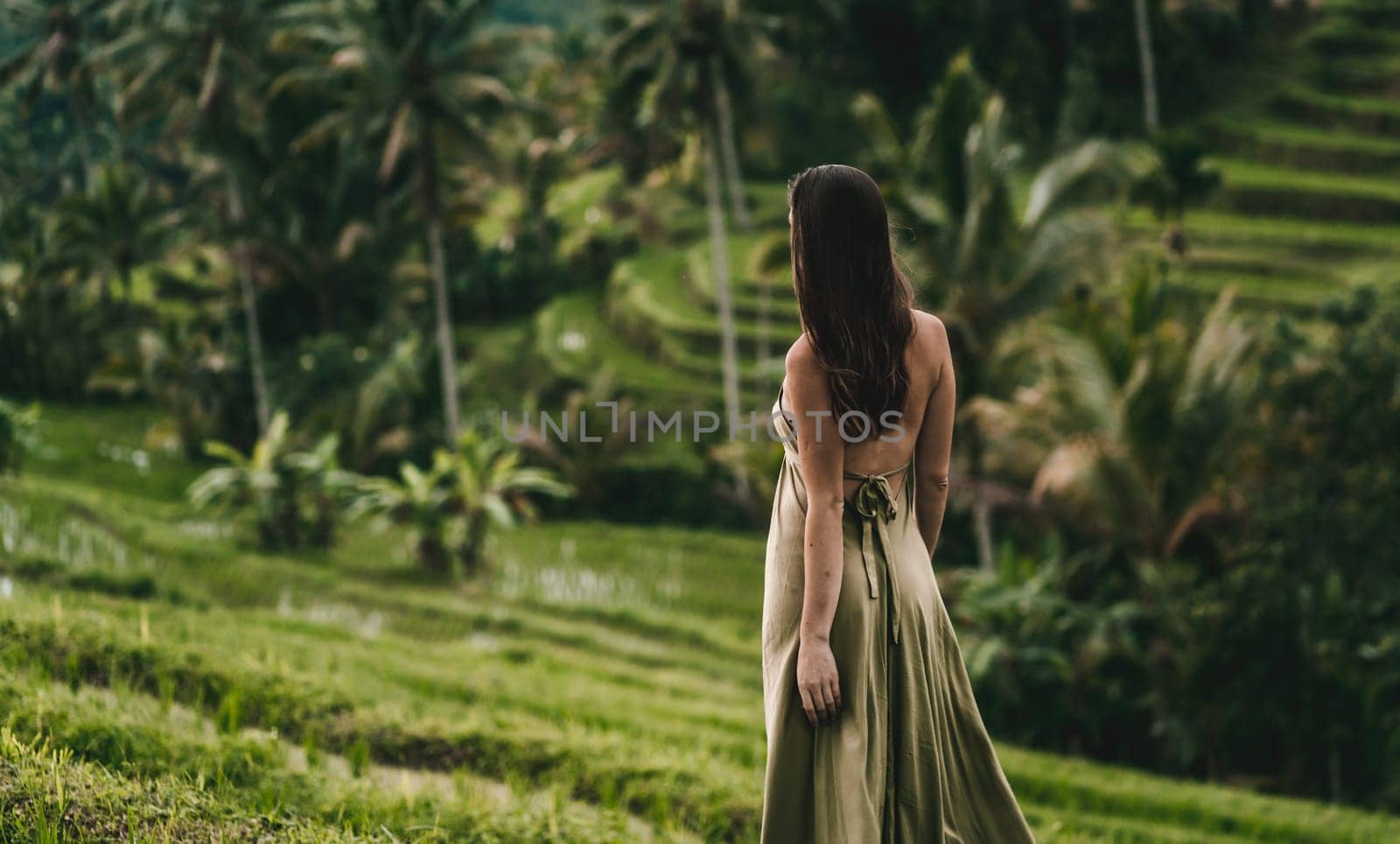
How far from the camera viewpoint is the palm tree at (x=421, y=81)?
14703 mm

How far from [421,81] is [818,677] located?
14350mm

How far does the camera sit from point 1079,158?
9.73 m

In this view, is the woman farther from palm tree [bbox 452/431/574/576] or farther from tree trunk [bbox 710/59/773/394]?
tree trunk [bbox 710/59/773/394]

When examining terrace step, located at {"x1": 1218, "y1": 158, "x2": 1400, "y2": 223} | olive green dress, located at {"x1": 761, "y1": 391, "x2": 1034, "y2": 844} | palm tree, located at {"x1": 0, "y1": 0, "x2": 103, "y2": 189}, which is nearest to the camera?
olive green dress, located at {"x1": 761, "y1": 391, "x2": 1034, "y2": 844}

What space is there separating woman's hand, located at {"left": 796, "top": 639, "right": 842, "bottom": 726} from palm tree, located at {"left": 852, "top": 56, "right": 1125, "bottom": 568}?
814 centimetres

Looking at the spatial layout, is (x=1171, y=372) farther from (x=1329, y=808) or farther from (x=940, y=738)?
(x=940, y=738)

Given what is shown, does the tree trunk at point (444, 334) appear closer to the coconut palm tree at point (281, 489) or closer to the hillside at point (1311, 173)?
the coconut palm tree at point (281, 489)

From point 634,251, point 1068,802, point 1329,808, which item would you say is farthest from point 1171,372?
point 634,251

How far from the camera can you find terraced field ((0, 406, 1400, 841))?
3.04 m

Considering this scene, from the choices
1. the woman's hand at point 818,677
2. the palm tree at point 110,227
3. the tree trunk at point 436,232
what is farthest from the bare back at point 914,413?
the palm tree at point 110,227

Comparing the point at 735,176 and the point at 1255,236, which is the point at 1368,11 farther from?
the point at 735,176

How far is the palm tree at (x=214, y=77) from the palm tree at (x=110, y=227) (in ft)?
8.75

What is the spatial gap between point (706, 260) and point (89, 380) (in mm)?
11576

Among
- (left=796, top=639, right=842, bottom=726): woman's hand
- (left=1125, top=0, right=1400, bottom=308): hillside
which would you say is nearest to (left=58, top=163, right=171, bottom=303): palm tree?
(left=1125, top=0, right=1400, bottom=308): hillside
